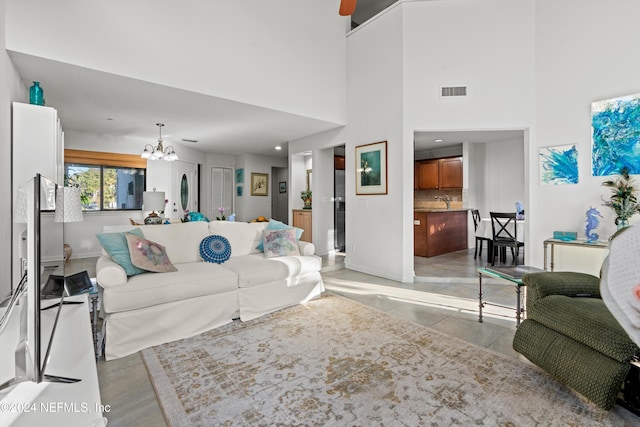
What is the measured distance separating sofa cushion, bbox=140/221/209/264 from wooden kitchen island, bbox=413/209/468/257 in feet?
13.9

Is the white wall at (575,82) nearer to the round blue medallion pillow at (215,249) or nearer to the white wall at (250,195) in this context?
the round blue medallion pillow at (215,249)

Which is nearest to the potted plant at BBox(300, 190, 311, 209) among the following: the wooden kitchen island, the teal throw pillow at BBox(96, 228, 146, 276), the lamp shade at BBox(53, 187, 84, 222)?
the wooden kitchen island

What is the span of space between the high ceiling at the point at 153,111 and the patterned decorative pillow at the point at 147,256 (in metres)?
1.82

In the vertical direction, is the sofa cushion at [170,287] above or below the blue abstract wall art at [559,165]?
below

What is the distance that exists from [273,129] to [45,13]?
3290 millimetres

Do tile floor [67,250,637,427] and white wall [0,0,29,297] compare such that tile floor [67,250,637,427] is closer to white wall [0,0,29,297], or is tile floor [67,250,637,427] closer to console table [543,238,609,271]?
console table [543,238,609,271]

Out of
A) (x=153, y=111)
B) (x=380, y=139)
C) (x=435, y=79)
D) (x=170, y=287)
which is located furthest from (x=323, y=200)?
(x=170, y=287)

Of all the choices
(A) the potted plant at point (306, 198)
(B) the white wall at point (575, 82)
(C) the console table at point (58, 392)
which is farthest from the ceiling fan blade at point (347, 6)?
(A) the potted plant at point (306, 198)

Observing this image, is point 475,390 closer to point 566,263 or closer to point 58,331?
point 58,331

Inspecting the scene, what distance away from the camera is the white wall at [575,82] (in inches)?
144

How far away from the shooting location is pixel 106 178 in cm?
662

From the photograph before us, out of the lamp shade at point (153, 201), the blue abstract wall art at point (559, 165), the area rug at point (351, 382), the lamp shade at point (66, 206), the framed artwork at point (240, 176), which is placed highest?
the framed artwork at point (240, 176)

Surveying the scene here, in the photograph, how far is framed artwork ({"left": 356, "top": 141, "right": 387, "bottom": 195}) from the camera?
4.75 m

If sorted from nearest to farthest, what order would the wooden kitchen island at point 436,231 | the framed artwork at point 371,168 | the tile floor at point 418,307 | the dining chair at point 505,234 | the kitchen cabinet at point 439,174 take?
the tile floor at point 418,307 → the framed artwork at point 371,168 → the dining chair at point 505,234 → the wooden kitchen island at point 436,231 → the kitchen cabinet at point 439,174
